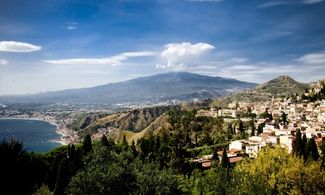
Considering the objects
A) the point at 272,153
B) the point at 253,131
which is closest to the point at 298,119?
the point at 253,131

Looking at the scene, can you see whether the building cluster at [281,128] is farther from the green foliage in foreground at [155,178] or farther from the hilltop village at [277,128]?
the green foliage in foreground at [155,178]

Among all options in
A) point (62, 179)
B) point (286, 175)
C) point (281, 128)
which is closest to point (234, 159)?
point (281, 128)

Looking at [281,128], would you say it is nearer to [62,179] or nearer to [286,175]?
[62,179]

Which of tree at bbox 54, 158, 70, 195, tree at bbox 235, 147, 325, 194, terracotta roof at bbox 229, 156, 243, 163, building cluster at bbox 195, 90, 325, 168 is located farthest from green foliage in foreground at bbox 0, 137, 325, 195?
terracotta roof at bbox 229, 156, 243, 163

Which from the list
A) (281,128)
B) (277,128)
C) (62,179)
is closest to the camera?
(62,179)

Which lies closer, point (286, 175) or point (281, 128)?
point (286, 175)

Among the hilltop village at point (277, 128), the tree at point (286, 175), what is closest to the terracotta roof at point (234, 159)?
the hilltop village at point (277, 128)

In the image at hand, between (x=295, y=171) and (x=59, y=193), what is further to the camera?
(x=59, y=193)

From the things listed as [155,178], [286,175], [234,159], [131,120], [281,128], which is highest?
[155,178]

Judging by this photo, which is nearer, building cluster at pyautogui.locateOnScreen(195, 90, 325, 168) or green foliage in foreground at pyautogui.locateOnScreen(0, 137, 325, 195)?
green foliage in foreground at pyautogui.locateOnScreen(0, 137, 325, 195)

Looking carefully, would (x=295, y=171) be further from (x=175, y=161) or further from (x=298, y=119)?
(x=298, y=119)

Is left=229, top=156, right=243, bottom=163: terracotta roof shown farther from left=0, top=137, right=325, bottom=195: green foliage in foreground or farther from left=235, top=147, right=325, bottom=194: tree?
left=0, top=137, right=325, bottom=195: green foliage in foreground
